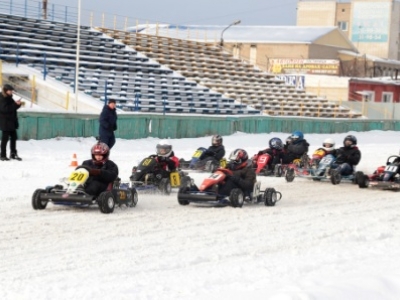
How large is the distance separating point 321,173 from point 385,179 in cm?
165

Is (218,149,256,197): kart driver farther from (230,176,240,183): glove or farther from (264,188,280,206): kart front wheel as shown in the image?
(264,188,280,206): kart front wheel

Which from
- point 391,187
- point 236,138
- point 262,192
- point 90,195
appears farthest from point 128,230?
point 236,138

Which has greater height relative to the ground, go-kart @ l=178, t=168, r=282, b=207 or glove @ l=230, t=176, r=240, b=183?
glove @ l=230, t=176, r=240, b=183

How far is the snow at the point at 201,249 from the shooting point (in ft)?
22.1

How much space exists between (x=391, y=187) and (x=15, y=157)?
820 cm

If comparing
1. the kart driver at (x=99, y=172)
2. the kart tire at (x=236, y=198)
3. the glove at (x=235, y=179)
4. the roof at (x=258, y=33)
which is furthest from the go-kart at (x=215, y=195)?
the roof at (x=258, y=33)

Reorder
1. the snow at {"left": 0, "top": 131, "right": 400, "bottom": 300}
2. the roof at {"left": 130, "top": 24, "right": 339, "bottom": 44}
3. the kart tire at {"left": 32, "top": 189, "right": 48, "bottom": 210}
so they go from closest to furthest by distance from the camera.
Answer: the snow at {"left": 0, "top": 131, "right": 400, "bottom": 300} → the kart tire at {"left": 32, "top": 189, "right": 48, "bottom": 210} → the roof at {"left": 130, "top": 24, "right": 339, "bottom": 44}

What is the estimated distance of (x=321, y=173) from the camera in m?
17.0

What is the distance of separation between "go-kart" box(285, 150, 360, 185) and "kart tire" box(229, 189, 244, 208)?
4.82 m

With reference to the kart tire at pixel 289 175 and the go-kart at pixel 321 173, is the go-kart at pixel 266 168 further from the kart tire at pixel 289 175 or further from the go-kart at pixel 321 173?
the kart tire at pixel 289 175

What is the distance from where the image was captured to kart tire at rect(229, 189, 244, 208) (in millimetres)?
12086

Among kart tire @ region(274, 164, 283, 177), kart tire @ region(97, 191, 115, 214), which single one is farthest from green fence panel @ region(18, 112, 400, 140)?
kart tire @ region(97, 191, 115, 214)

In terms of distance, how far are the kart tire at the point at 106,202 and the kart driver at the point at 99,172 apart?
11.9 inches

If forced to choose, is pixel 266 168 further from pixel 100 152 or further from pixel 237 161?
pixel 100 152
